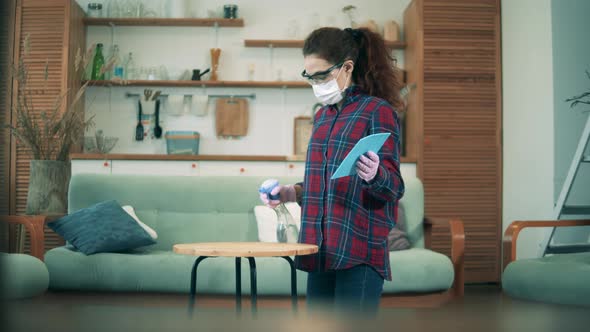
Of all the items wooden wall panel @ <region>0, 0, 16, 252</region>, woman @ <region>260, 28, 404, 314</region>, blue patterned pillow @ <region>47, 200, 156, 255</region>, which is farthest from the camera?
blue patterned pillow @ <region>47, 200, 156, 255</region>

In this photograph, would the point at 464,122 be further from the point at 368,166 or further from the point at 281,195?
the point at 368,166

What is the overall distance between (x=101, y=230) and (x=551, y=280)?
1.99 metres

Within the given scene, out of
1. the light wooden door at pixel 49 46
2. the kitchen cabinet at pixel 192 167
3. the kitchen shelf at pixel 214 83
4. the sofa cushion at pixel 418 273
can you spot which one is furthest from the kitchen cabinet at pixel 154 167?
the sofa cushion at pixel 418 273

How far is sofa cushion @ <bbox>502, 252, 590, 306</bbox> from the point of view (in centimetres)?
199

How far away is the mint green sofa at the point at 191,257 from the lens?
9.01ft

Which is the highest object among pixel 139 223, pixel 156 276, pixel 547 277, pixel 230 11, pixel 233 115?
pixel 230 11

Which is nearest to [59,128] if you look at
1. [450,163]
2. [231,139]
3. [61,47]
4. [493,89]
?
[61,47]

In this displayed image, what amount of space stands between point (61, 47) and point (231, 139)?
168 cm

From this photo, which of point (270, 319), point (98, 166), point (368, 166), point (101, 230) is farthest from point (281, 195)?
point (98, 166)

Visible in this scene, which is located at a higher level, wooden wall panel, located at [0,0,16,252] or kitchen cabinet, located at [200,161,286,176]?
kitchen cabinet, located at [200,161,286,176]

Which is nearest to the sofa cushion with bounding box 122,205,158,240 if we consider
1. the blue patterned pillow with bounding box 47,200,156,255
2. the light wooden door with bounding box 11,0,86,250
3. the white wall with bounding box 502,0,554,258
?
the blue patterned pillow with bounding box 47,200,156,255

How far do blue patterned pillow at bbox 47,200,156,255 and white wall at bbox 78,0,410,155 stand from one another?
2.68 meters

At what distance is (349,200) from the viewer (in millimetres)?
1233

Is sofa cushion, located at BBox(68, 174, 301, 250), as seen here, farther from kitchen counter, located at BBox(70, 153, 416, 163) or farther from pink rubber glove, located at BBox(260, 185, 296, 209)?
pink rubber glove, located at BBox(260, 185, 296, 209)
